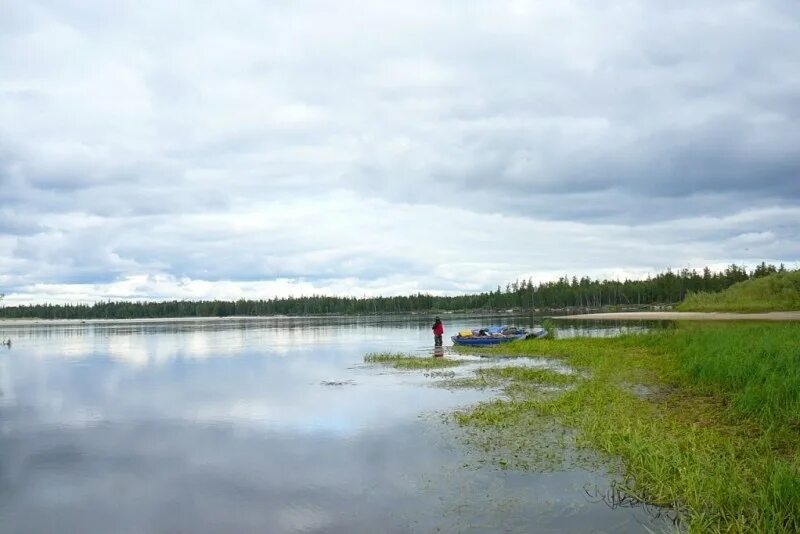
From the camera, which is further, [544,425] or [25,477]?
[544,425]

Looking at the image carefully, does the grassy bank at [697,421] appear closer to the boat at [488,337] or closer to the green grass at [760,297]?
the boat at [488,337]

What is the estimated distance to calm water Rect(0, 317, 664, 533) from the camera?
39.0 feet

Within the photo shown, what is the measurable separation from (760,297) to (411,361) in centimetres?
7715

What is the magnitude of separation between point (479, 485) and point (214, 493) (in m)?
5.86

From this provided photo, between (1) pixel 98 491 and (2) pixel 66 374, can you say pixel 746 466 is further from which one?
(2) pixel 66 374

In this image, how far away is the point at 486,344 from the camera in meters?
49.2

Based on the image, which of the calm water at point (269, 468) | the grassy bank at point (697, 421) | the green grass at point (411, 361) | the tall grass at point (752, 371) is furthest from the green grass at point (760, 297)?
Result: the calm water at point (269, 468)

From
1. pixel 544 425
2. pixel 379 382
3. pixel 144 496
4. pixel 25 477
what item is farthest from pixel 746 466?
pixel 379 382

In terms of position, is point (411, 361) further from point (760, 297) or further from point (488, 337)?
point (760, 297)

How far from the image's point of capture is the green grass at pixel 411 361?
36.8 metres

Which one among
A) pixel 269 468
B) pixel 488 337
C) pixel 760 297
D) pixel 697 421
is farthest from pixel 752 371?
pixel 760 297

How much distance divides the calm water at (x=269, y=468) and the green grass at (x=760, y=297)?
71712 mm

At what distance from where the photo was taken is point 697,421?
17.2m

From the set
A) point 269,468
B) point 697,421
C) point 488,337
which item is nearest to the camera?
point 269,468
